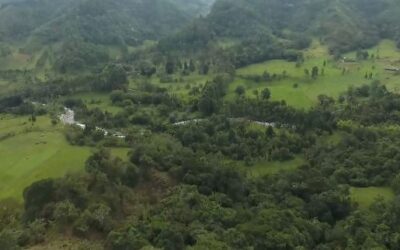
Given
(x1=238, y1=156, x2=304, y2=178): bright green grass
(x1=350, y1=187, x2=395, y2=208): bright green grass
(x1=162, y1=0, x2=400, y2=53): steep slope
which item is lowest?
(x1=350, y1=187, x2=395, y2=208): bright green grass

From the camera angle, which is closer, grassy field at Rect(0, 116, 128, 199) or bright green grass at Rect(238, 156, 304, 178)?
grassy field at Rect(0, 116, 128, 199)

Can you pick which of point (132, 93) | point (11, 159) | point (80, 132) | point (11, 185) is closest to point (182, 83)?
point (132, 93)

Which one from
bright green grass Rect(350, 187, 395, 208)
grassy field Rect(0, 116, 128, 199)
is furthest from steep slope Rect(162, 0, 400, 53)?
bright green grass Rect(350, 187, 395, 208)

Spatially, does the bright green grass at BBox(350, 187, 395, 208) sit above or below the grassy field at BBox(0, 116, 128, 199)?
below

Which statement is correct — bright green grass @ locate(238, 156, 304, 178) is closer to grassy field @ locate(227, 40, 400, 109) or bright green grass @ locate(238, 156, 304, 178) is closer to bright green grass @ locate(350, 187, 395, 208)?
bright green grass @ locate(350, 187, 395, 208)

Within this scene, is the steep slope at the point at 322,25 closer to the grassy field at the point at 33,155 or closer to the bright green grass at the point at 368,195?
the grassy field at the point at 33,155

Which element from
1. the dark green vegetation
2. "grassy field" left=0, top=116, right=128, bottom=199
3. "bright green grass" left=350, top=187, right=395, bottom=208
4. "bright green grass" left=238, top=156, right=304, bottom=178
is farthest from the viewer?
"bright green grass" left=238, top=156, right=304, bottom=178

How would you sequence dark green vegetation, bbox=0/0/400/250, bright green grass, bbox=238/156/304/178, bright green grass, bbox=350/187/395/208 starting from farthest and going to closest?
bright green grass, bbox=238/156/304/178
bright green grass, bbox=350/187/395/208
dark green vegetation, bbox=0/0/400/250

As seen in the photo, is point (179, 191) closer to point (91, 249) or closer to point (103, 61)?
point (91, 249)
